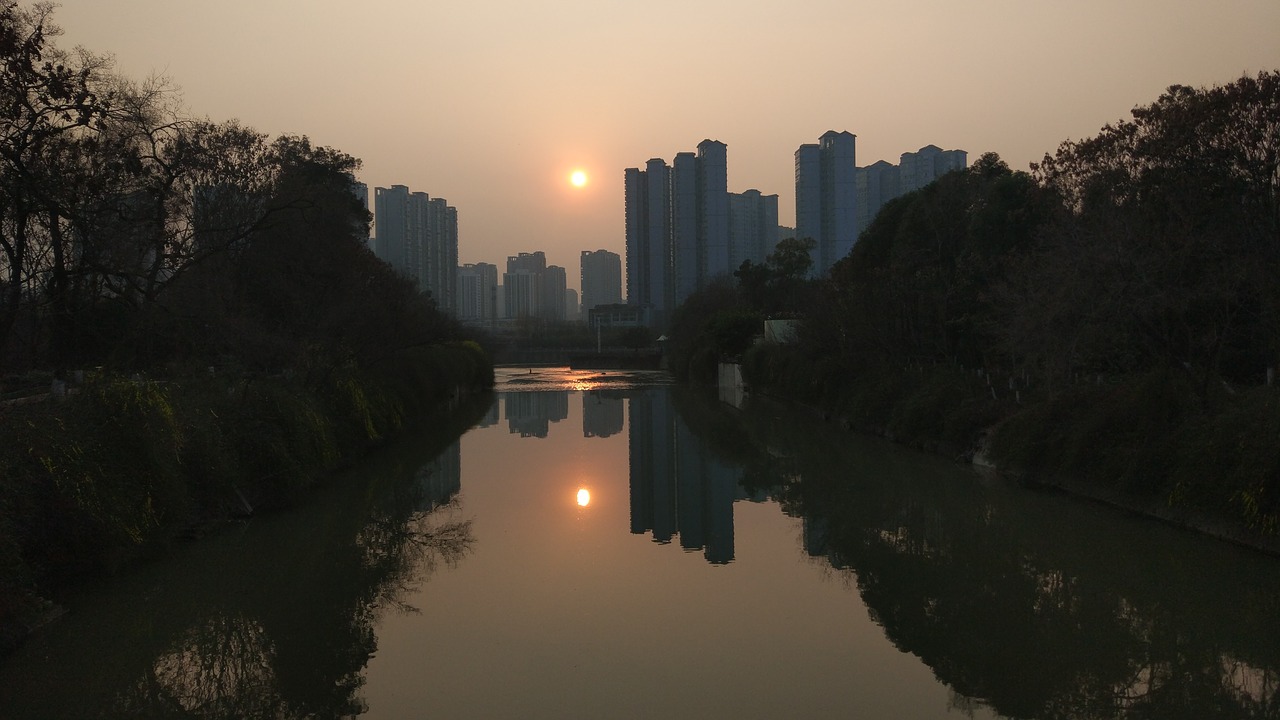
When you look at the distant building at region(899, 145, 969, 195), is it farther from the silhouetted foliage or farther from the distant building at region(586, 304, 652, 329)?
the silhouetted foliage

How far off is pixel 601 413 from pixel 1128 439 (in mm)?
22790

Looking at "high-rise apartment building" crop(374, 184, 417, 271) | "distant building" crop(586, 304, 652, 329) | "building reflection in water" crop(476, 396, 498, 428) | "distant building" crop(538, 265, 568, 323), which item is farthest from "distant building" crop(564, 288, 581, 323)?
"building reflection in water" crop(476, 396, 498, 428)

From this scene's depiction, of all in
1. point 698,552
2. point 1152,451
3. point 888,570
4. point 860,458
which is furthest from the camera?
point 860,458

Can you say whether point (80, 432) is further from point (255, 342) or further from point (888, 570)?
point (255, 342)

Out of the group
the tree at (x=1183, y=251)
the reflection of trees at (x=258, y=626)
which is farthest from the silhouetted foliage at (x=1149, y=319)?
the reflection of trees at (x=258, y=626)

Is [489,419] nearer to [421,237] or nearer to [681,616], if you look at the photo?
[681,616]

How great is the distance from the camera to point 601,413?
34812mm

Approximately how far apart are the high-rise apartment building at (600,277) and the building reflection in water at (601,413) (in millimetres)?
99265

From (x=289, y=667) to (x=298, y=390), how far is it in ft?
35.4

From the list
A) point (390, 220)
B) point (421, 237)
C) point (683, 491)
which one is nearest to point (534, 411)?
point (683, 491)

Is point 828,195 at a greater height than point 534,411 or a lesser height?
greater

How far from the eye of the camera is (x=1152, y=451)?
1244 centimetres

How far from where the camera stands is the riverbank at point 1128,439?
10492mm

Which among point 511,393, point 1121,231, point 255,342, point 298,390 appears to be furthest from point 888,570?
point 511,393
